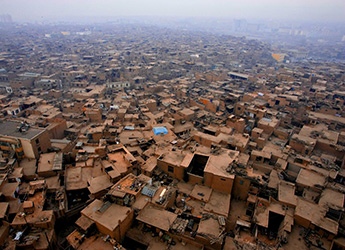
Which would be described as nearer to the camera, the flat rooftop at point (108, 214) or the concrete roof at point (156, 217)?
the flat rooftop at point (108, 214)

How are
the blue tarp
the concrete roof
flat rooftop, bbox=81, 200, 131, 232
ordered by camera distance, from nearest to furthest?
flat rooftop, bbox=81, 200, 131, 232 → the concrete roof → the blue tarp

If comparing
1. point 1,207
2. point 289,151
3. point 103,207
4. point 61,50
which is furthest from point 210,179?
point 61,50

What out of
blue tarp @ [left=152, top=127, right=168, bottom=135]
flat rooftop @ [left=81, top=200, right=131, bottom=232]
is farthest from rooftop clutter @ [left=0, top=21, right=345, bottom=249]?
blue tarp @ [left=152, top=127, right=168, bottom=135]

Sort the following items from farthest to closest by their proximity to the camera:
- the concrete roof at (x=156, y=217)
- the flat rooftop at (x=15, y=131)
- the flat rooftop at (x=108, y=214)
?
the flat rooftop at (x=15, y=131)
the concrete roof at (x=156, y=217)
the flat rooftop at (x=108, y=214)

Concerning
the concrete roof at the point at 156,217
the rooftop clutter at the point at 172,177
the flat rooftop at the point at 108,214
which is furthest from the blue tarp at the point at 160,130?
the flat rooftop at the point at 108,214

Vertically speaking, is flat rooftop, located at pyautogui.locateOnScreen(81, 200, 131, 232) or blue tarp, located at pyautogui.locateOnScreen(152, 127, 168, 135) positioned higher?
blue tarp, located at pyautogui.locateOnScreen(152, 127, 168, 135)

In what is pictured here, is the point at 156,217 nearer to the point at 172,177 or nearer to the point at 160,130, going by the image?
the point at 172,177

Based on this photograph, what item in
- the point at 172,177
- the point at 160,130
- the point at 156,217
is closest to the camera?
the point at 156,217

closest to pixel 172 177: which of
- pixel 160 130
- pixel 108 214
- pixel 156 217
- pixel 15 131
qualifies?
pixel 156 217

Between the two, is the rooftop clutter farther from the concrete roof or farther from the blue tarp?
the blue tarp

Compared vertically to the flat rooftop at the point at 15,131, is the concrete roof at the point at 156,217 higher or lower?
lower

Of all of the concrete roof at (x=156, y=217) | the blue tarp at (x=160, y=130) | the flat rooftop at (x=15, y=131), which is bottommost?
the concrete roof at (x=156, y=217)

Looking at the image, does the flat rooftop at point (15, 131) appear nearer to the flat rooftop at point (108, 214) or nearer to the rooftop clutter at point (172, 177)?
the rooftop clutter at point (172, 177)
